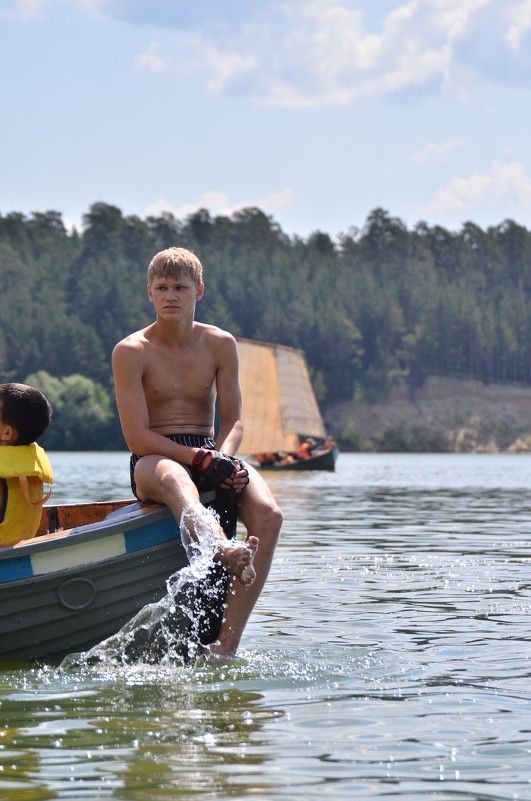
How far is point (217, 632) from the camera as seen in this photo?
714 centimetres

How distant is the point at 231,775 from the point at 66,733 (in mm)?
1026

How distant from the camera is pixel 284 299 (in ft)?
512

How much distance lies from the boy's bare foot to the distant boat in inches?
2229

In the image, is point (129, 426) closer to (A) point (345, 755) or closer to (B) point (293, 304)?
(A) point (345, 755)

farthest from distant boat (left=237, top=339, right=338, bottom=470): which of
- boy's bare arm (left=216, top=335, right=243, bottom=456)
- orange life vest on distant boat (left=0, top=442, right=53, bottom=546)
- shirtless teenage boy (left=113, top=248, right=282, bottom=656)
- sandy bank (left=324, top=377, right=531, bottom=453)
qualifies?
sandy bank (left=324, top=377, right=531, bottom=453)

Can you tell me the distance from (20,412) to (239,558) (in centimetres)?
163

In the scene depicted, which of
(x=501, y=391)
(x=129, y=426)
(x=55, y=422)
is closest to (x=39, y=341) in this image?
(x=55, y=422)

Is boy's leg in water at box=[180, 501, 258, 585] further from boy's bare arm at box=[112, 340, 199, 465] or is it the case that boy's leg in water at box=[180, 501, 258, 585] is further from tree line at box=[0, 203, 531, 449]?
tree line at box=[0, 203, 531, 449]

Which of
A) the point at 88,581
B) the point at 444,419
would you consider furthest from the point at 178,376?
the point at 444,419

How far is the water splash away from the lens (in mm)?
6941

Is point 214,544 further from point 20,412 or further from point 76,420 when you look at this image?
point 76,420

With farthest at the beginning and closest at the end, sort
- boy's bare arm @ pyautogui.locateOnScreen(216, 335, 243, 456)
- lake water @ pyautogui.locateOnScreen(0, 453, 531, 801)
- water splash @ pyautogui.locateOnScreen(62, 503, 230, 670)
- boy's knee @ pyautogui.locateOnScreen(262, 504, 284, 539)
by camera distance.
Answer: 1. boy's bare arm @ pyautogui.locateOnScreen(216, 335, 243, 456)
2. boy's knee @ pyautogui.locateOnScreen(262, 504, 284, 539)
3. water splash @ pyautogui.locateOnScreen(62, 503, 230, 670)
4. lake water @ pyautogui.locateOnScreen(0, 453, 531, 801)

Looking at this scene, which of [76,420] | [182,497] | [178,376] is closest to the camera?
[182,497]

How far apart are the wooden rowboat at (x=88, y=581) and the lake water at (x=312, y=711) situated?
200 millimetres
